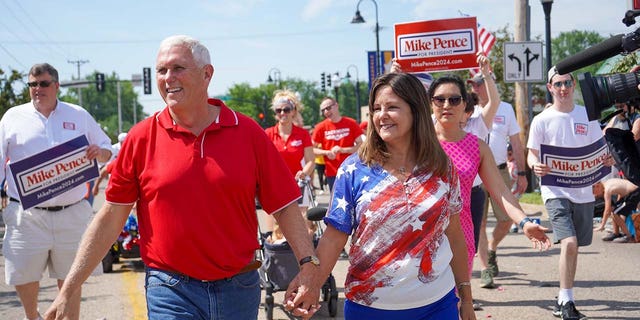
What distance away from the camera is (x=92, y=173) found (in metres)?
6.68

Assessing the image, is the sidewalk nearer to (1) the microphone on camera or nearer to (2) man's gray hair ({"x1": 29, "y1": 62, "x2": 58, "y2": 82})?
(2) man's gray hair ({"x1": 29, "y1": 62, "x2": 58, "y2": 82})

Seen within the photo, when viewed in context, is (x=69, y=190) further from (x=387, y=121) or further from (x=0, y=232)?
(x=0, y=232)

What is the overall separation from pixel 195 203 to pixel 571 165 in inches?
178

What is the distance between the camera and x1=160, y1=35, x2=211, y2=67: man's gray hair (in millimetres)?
3723

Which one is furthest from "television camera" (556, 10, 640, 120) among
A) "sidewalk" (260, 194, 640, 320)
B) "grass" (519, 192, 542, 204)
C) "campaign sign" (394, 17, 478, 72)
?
"grass" (519, 192, 542, 204)

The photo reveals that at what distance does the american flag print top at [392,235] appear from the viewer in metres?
3.63

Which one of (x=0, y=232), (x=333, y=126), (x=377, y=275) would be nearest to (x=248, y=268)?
(x=377, y=275)

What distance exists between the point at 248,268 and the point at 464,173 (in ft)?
6.12

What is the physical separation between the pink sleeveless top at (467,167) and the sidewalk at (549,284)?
231 centimetres

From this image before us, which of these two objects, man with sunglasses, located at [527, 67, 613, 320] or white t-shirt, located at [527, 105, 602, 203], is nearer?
man with sunglasses, located at [527, 67, 613, 320]

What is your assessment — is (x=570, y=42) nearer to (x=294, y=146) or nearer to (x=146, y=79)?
(x=146, y=79)

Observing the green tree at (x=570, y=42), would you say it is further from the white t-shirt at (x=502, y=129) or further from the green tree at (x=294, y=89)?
the white t-shirt at (x=502, y=129)

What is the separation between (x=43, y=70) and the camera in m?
6.47

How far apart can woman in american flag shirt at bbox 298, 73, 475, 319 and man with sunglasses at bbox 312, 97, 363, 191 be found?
7519mm
